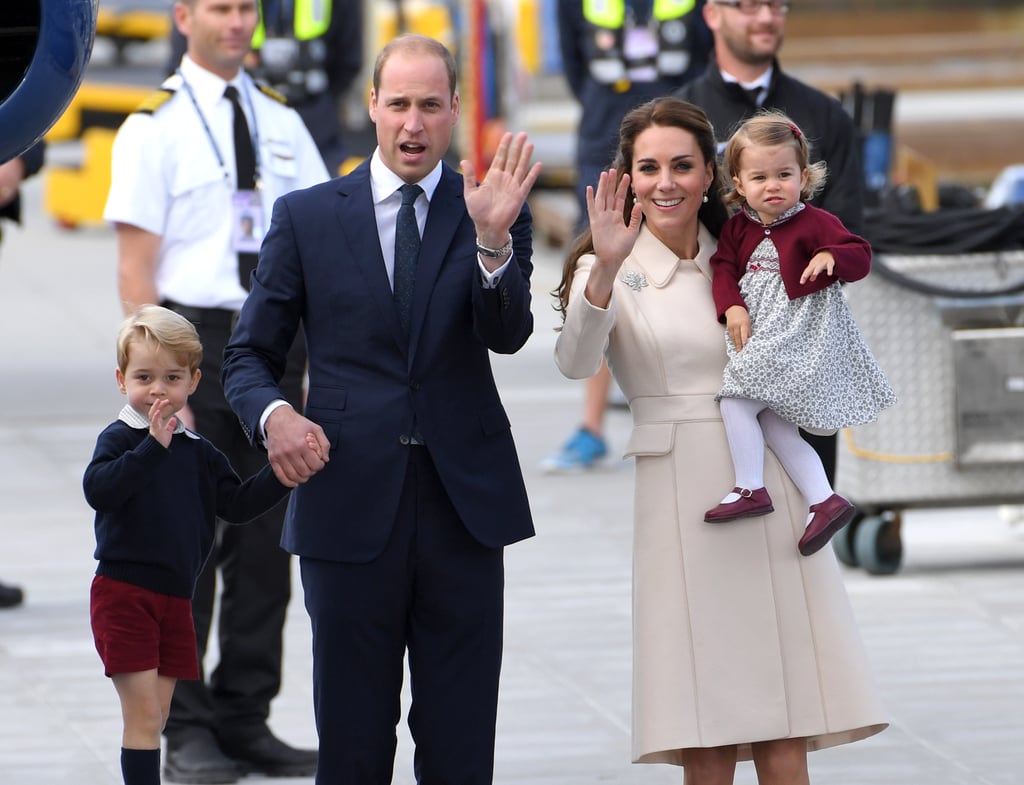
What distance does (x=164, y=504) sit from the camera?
4.08 m

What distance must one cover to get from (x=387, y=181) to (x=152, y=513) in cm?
82

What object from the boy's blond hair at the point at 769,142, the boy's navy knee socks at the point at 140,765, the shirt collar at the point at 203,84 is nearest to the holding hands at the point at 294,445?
the boy's navy knee socks at the point at 140,765

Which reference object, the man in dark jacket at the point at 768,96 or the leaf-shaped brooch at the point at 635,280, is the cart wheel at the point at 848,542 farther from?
the leaf-shaped brooch at the point at 635,280

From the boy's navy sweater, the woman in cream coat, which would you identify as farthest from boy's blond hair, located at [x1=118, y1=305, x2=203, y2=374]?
the woman in cream coat

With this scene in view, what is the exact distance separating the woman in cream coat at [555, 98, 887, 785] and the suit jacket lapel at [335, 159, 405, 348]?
0.43 meters

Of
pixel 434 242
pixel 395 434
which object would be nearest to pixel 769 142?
pixel 434 242

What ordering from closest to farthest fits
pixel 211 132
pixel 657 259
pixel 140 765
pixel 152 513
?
1. pixel 152 513
2. pixel 140 765
3. pixel 657 259
4. pixel 211 132

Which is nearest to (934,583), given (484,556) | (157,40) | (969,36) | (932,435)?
(932,435)

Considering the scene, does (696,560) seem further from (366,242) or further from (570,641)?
(570,641)

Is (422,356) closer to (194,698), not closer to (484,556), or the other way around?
(484,556)

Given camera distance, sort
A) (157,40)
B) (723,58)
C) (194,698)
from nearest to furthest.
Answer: (194,698), (723,58), (157,40)

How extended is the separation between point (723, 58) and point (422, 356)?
226 centimetres

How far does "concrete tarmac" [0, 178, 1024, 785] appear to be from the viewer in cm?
549

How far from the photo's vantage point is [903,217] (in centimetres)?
761
